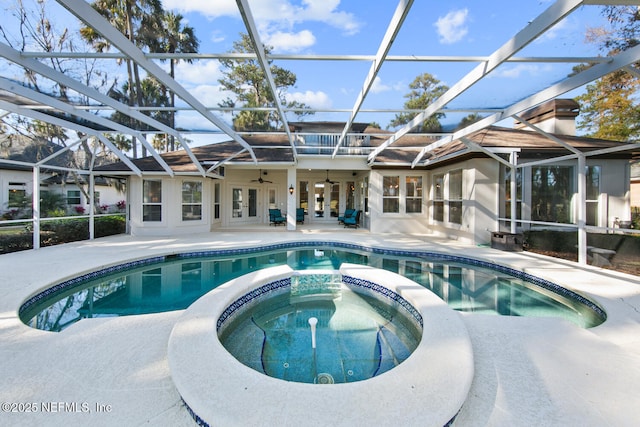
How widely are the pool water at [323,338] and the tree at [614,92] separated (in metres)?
4.36

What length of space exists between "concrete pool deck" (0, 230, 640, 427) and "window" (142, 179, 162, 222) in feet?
20.9

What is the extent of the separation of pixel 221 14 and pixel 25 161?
25.4ft

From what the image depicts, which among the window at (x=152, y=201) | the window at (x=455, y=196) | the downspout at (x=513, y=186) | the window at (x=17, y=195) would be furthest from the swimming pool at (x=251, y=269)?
the window at (x=17, y=195)

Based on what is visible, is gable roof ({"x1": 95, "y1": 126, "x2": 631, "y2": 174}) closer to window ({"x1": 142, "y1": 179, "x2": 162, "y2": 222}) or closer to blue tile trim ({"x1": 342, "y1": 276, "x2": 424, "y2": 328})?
window ({"x1": 142, "y1": 179, "x2": 162, "y2": 222})

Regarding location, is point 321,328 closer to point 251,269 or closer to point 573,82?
point 251,269

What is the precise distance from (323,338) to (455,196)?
7956mm

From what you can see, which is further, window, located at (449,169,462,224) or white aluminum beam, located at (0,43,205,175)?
window, located at (449,169,462,224)

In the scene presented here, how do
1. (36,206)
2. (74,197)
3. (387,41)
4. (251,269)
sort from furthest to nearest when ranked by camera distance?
(74,197) < (36,206) < (251,269) < (387,41)

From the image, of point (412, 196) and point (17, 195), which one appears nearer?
point (412, 196)

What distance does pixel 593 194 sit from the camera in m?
7.95

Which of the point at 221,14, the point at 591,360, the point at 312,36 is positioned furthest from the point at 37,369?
the point at 591,360

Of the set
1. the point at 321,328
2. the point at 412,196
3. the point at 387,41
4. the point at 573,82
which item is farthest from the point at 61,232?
the point at 573,82

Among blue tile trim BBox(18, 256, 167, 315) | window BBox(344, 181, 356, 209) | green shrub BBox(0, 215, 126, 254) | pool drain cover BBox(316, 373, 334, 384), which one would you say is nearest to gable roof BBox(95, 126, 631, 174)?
green shrub BBox(0, 215, 126, 254)

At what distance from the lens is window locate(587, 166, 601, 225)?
26.0 ft
